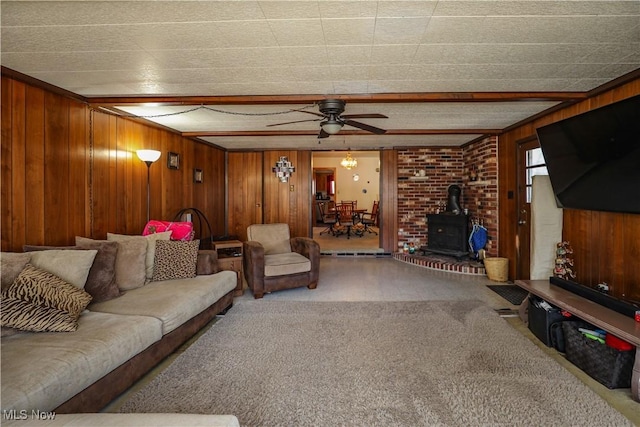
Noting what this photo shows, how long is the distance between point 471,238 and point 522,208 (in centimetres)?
129

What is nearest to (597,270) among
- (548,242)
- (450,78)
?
(548,242)

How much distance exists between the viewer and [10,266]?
6.89ft

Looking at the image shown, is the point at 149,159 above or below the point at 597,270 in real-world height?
above

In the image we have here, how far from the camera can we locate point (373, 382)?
7.07 feet

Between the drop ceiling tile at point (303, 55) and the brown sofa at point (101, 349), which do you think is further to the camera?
the drop ceiling tile at point (303, 55)

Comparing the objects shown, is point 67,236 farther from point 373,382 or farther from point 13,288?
point 373,382

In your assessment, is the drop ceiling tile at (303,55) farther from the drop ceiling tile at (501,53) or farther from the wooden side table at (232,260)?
the wooden side table at (232,260)

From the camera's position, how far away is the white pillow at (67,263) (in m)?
2.26

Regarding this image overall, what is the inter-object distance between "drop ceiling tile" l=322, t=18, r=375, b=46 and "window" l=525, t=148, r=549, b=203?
10.1ft

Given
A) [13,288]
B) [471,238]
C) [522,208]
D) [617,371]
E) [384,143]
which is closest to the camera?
[13,288]

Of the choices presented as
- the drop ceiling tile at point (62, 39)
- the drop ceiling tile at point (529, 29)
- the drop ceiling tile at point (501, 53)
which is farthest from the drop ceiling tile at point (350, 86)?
the drop ceiling tile at point (62, 39)

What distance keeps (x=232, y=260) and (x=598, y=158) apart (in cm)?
366

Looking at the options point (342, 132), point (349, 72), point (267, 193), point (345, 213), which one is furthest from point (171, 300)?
point (345, 213)

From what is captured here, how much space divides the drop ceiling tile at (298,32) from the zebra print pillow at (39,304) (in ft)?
6.89
